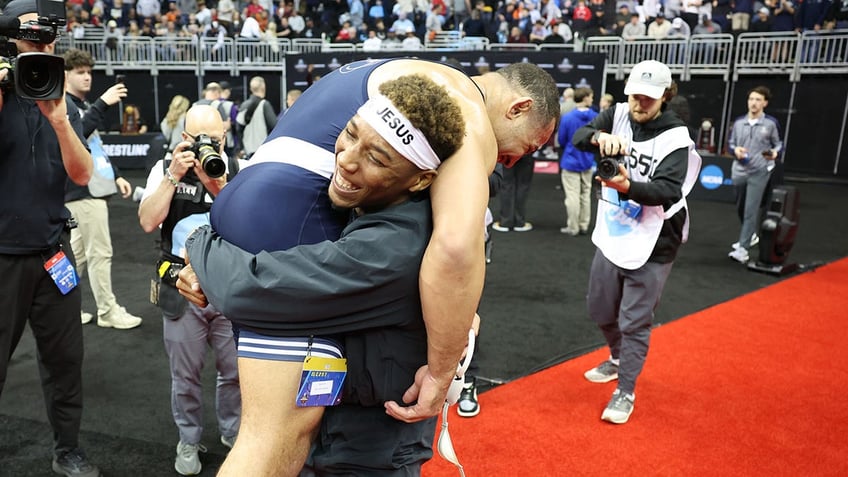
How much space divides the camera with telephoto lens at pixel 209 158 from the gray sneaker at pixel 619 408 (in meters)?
2.45

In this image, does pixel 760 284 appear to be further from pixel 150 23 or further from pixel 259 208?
pixel 150 23

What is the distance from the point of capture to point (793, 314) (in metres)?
5.71

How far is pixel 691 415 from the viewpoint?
384cm

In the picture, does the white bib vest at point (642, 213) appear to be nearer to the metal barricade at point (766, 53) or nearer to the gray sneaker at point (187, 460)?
the gray sneaker at point (187, 460)

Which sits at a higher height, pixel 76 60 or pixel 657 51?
pixel 657 51

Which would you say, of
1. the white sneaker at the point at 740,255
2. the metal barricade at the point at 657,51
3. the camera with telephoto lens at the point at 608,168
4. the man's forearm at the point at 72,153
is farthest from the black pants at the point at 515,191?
the metal barricade at the point at 657,51

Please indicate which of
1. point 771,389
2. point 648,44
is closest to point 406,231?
point 771,389

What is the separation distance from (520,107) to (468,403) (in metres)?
2.14

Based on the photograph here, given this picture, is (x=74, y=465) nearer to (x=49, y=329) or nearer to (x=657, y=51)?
(x=49, y=329)

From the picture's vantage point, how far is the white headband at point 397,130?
1.49m

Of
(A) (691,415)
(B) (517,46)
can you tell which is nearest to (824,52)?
(B) (517,46)

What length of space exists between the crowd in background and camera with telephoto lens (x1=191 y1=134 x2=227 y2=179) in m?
13.7

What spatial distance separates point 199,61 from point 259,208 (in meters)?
17.1

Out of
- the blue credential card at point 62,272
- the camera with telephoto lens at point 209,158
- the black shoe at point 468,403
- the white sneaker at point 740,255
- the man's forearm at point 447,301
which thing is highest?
the camera with telephoto lens at point 209,158
